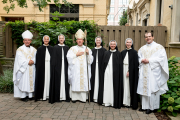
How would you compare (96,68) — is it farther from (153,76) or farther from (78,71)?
(153,76)


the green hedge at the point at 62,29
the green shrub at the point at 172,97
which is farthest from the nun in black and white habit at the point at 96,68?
the green shrub at the point at 172,97

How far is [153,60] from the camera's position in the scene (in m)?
4.46

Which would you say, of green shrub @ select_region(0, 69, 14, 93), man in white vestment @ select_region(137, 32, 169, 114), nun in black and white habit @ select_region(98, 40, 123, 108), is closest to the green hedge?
→ green shrub @ select_region(0, 69, 14, 93)

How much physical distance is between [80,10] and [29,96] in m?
7.87

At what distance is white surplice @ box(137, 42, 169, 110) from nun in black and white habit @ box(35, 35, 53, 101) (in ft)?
9.55

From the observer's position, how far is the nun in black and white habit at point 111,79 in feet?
15.9

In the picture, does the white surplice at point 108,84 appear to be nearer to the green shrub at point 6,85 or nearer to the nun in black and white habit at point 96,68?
the nun in black and white habit at point 96,68

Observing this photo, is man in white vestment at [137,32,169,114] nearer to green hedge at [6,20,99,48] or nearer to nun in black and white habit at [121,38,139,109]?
nun in black and white habit at [121,38,139,109]

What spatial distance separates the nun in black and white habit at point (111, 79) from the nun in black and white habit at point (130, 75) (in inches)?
6.4

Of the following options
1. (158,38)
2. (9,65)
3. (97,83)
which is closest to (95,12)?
(158,38)

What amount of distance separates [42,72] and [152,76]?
3.37 m

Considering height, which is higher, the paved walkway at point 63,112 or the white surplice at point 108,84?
the white surplice at point 108,84

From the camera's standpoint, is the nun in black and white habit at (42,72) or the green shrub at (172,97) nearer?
the green shrub at (172,97)

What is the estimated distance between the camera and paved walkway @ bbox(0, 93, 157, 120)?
167 inches
